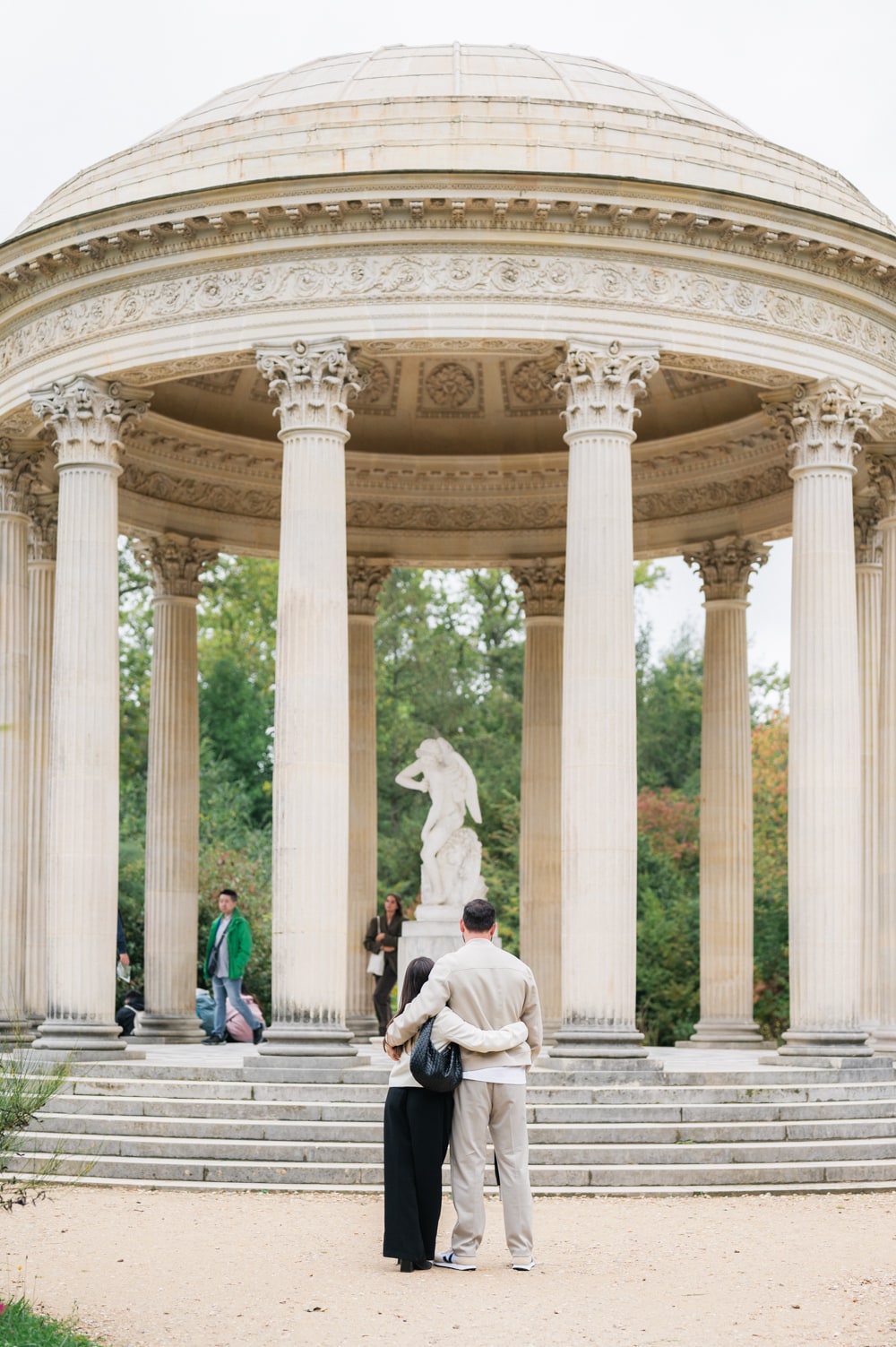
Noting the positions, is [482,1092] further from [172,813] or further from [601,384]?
[172,813]

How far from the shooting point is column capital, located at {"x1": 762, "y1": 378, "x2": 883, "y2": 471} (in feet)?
154

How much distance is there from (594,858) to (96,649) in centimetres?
1333

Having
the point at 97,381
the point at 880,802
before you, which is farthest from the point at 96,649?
the point at 880,802

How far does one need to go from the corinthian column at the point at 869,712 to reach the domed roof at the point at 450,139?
938 centimetres

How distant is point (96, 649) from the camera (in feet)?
151

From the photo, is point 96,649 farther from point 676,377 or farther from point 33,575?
point 676,377

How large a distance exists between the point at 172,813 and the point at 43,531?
10.0 meters

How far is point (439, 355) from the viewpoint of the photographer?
4709 cm

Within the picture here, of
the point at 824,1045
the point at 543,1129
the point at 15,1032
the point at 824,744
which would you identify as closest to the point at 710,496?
the point at 824,744

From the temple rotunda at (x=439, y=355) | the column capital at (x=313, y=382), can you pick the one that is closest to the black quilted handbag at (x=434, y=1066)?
the temple rotunda at (x=439, y=355)

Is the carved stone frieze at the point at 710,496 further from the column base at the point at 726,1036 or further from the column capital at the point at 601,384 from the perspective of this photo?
the column base at the point at 726,1036

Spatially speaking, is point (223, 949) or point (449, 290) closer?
point (449, 290)

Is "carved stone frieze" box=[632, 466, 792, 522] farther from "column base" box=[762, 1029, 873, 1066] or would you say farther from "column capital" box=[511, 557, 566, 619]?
"column base" box=[762, 1029, 873, 1066]

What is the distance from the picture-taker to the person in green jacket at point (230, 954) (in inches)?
2099
